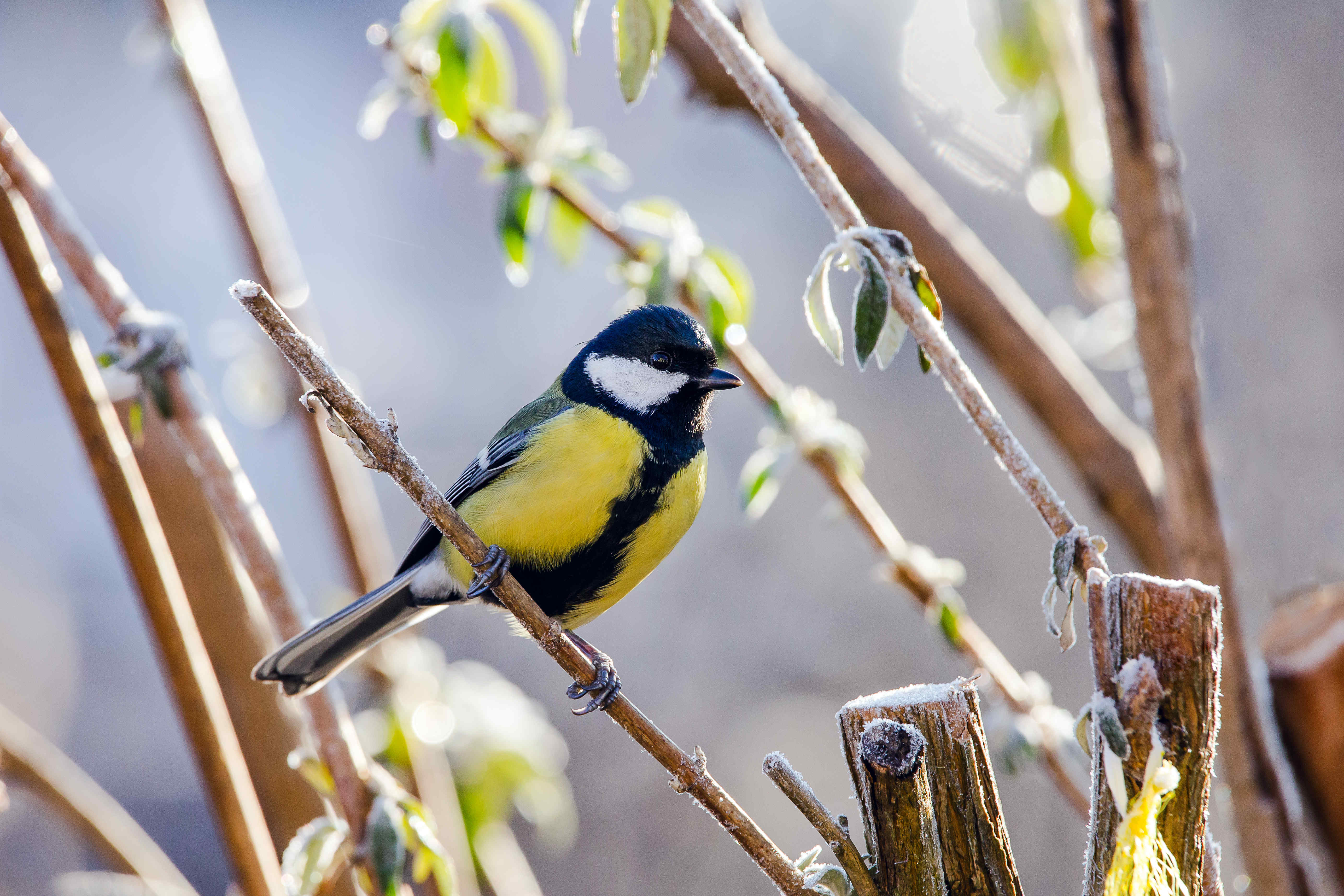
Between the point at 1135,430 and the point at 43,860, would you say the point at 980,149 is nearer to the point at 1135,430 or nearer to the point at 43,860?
the point at 1135,430

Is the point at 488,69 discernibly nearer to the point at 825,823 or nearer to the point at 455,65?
the point at 455,65

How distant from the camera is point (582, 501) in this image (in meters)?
1.05

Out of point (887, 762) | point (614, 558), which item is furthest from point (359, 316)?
point (887, 762)

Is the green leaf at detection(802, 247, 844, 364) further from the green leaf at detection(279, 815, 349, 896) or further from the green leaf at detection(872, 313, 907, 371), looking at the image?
the green leaf at detection(279, 815, 349, 896)

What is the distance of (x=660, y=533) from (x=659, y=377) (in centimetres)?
21

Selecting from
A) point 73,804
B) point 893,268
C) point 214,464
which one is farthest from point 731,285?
point 73,804

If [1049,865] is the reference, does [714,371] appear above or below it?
above

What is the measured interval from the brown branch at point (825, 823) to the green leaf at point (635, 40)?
0.56 m

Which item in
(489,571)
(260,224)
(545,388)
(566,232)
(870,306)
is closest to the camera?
(870,306)

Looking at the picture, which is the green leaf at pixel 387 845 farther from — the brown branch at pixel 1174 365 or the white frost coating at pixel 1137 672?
the brown branch at pixel 1174 365

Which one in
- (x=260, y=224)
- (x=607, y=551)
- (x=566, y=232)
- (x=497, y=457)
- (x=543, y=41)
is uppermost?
(x=543, y=41)

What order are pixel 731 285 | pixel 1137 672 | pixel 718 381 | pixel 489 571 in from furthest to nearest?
pixel 731 285 → pixel 718 381 → pixel 489 571 → pixel 1137 672

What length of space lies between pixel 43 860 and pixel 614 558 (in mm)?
3169

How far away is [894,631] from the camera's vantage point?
137 inches
